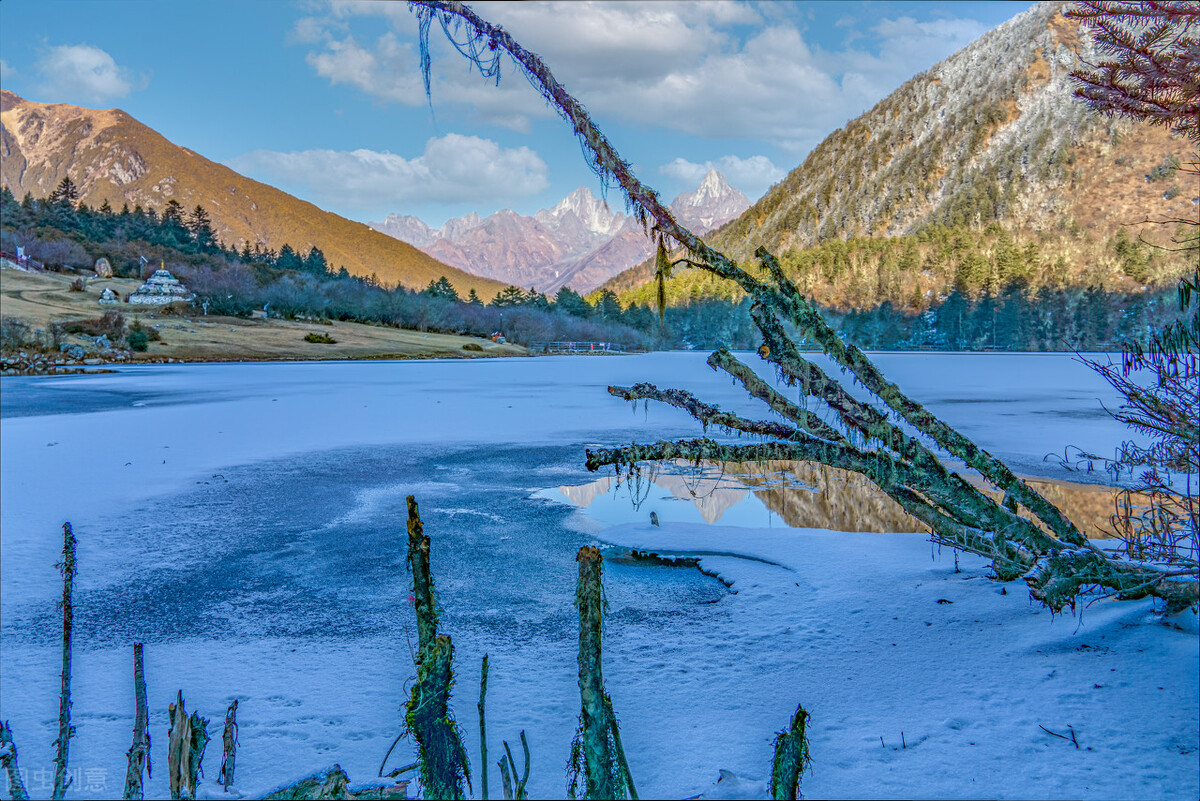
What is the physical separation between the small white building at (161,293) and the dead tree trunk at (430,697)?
88105 mm

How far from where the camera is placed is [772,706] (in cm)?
396

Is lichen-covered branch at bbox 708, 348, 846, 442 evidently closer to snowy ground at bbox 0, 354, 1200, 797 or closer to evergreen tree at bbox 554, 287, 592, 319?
snowy ground at bbox 0, 354, 1200, 797

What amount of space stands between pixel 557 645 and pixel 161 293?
90.0 m

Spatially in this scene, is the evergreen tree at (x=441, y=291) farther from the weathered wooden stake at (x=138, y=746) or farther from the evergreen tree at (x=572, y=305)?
the weathered wooden stake at (x=138, y=746)

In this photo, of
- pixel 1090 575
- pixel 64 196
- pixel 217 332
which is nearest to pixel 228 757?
pixel 1090 575

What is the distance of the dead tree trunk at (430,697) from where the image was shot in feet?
7.46

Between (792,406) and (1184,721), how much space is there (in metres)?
2.54

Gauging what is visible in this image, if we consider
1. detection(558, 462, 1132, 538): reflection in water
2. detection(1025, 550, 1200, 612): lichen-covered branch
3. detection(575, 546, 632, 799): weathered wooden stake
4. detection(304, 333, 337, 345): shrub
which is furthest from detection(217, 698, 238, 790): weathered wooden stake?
detection(304, 333, 337, 345): shrub


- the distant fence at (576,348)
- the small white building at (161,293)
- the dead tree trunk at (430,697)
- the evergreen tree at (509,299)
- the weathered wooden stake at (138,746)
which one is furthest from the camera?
the evergreen tree at (509,299)

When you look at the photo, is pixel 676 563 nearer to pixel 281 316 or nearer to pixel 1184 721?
pixel 1184 721

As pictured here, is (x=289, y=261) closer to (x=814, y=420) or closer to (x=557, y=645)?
(x=557, y=645)

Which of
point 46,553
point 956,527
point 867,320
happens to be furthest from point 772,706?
point 867,320

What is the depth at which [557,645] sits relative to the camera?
16.0 feet

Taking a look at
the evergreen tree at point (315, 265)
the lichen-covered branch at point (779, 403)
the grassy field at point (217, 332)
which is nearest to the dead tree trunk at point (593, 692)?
the lichen-covered branch at point (779, 403)
